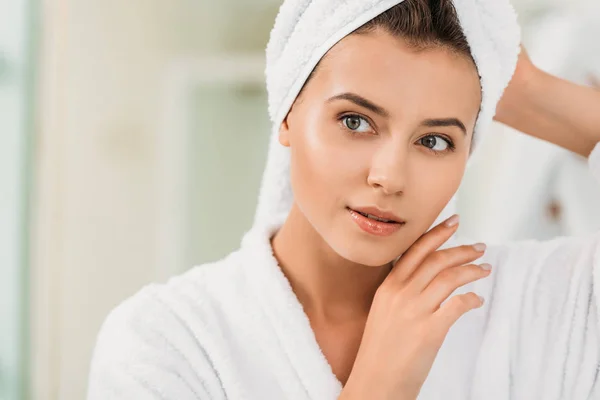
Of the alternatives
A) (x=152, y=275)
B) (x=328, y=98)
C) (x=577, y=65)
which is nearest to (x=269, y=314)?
(x=328, y=98)

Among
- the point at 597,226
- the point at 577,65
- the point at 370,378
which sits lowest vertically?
the point at 370,378

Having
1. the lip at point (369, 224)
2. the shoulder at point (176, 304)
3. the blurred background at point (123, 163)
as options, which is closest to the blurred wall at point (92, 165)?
the blurred background at point (123, 163)

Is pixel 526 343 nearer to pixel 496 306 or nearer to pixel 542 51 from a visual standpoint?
pixel 496 306

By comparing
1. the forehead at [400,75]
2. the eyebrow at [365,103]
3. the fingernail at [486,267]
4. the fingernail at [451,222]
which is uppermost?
the forehead at [400,75]

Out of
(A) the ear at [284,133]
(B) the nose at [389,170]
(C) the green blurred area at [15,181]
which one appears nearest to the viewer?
Result: (B) the nose at [389,170]

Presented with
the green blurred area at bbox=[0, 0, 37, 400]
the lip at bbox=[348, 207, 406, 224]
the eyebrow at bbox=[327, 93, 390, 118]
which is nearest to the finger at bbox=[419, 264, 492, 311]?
the lip at bbox=[348, 207, 406, 224]

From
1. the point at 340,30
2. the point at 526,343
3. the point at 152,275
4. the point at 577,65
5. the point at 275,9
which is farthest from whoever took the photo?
the point at 275,9

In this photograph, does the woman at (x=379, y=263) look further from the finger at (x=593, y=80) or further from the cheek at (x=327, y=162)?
the finger at (x=593, y=80)

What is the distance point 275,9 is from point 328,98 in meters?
1.13

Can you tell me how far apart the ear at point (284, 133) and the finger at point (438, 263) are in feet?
0.70

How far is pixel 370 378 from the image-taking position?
63cm

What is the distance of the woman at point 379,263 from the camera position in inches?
24.2

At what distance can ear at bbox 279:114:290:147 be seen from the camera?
71cm

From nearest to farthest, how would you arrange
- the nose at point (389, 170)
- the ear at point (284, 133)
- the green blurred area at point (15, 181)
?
1. the nose at point (389, 170)
2. the ear at point (284, 133)
3. the green blurred area at point (15, 181)
